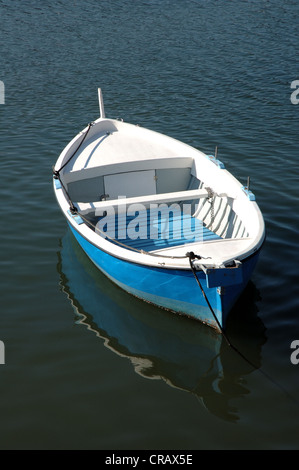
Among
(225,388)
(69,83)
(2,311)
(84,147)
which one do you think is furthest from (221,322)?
(69,83)

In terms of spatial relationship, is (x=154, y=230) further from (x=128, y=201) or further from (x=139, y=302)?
(x=139, y=302)

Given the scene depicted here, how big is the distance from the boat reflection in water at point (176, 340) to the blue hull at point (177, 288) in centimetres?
34

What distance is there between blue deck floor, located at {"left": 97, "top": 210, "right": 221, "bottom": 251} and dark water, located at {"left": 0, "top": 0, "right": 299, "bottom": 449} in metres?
1.00

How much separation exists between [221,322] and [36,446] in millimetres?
3519

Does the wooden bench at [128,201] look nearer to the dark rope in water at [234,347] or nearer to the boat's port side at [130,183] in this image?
the boat's port side at [130,183]

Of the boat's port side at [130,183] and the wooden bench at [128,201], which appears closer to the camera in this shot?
the wooden bench at [128,201]

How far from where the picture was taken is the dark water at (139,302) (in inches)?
301

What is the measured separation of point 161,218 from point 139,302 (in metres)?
2.66

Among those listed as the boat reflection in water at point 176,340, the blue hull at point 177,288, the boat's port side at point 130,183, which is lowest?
the boat reflection in water at point 176,340

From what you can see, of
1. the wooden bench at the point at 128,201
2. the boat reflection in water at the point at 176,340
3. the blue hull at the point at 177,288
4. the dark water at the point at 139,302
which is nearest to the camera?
the dark water at the point at 139,302

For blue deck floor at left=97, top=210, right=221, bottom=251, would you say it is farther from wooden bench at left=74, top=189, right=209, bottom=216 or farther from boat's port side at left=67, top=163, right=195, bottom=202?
boat's port side at left=67, top=163, right=195, bottom=202

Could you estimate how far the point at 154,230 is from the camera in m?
11.7

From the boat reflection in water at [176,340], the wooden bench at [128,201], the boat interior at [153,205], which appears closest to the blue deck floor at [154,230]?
the boat interior at [153,205]
